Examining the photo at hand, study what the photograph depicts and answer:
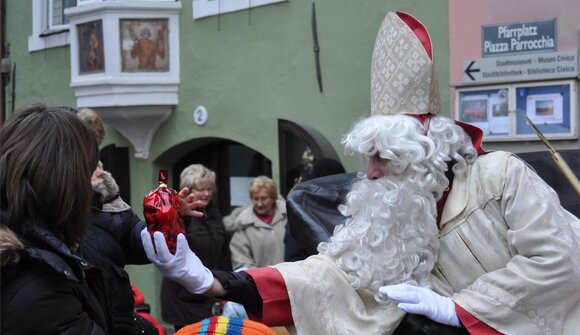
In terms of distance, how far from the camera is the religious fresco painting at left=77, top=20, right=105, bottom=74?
30.0 ft

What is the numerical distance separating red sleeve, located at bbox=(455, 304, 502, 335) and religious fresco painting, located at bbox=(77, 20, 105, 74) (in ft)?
23.0

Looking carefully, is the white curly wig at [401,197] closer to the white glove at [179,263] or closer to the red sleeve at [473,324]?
the red sleeve at [473,324]

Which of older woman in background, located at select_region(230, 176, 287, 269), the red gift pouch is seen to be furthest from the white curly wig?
older woman in background, located at select_region(230, 176, 287, 269)

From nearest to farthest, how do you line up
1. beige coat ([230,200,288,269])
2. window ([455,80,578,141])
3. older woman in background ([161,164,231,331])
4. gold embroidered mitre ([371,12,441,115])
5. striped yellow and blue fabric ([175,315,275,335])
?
striped yellow and blue fabric ([175,315,275,335]), gold embroidered mitre ([371,12,441,115]), older woman in background ([161,164,231,331]), window ([455,80,578,141]), beige coat ([230,200,288,269])

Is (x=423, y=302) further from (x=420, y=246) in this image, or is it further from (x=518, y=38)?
(x=518, y=38)

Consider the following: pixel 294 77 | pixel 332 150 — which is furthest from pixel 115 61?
pixel 332 150

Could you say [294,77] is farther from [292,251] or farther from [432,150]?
[432,150]

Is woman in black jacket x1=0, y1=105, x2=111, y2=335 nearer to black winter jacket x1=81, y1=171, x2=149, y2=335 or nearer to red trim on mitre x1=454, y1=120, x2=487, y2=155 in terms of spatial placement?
black winter jacket x1=81, y1=171, x2=149, y2=335

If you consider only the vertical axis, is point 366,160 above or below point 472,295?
above

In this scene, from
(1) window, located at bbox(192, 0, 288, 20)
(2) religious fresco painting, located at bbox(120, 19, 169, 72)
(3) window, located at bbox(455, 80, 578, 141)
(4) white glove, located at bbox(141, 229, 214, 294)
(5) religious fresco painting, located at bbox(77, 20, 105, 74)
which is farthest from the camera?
(5) religious fresco painting, located at bbox(77, 20, 105, 74)

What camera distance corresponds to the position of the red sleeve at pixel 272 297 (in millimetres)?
2844

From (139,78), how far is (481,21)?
12.9 ft

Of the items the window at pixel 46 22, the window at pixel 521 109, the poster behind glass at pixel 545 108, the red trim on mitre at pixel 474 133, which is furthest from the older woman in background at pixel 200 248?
the window at pixel 46 22

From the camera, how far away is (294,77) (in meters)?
7.82
